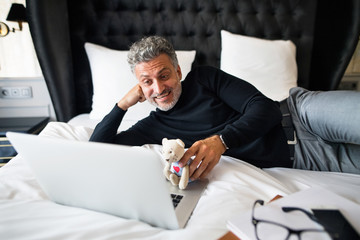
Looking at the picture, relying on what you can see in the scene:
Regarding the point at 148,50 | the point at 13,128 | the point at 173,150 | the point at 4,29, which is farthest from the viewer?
→ the point at 4,29

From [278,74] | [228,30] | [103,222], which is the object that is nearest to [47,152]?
[103,222]

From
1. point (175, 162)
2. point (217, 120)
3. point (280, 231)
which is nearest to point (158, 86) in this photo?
point (217, 120)

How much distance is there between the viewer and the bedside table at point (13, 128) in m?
1.46

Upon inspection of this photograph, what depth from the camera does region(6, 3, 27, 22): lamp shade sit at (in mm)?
1647

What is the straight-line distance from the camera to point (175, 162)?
0.74 meters

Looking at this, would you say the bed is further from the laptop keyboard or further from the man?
the laptop keyboard

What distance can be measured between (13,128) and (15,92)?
461 mm

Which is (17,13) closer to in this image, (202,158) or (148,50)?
(148,50)

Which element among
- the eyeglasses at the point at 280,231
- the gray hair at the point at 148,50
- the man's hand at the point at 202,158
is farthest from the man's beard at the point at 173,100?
the eyeglasses at the point at 280,231

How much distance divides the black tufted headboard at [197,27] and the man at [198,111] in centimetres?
87

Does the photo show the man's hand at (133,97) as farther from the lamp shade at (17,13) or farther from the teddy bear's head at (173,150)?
the lamp shade at (17,13)

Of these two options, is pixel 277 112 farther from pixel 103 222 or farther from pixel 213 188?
pixel 103 222

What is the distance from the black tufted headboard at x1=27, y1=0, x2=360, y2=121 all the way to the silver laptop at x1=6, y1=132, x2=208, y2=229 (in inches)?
53.8

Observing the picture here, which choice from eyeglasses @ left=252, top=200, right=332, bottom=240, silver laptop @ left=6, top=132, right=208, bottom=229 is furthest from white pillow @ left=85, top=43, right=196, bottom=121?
eyeglasses @ left=252, top=200, right=332, bottom=240
